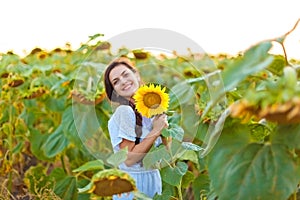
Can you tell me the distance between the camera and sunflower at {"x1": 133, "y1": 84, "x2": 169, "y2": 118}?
4.78ft

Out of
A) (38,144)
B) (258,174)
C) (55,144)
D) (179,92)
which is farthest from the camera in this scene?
(38,144)

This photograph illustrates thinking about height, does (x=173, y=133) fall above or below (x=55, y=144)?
above

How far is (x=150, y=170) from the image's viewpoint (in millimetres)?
1639

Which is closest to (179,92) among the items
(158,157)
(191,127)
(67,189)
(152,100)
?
(152,100)

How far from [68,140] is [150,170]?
72 centimetres

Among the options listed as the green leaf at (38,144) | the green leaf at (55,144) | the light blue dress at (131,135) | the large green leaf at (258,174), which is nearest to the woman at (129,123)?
the light blue dress at (131,135)

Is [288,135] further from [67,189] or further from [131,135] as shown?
[67,189]

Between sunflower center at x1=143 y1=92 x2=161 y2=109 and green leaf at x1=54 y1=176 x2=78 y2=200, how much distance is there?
0.83m

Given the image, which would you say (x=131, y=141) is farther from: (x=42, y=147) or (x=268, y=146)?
(x=42, y=147)

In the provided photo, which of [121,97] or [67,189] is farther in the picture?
[67,189]

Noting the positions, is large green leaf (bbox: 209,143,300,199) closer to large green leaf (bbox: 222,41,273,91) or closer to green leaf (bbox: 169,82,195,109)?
large green leaf (bbox: 222,41,273,91)

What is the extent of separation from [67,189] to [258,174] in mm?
1309

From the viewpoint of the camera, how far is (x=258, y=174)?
101cm

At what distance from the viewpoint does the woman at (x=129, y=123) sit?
154 centimetres
